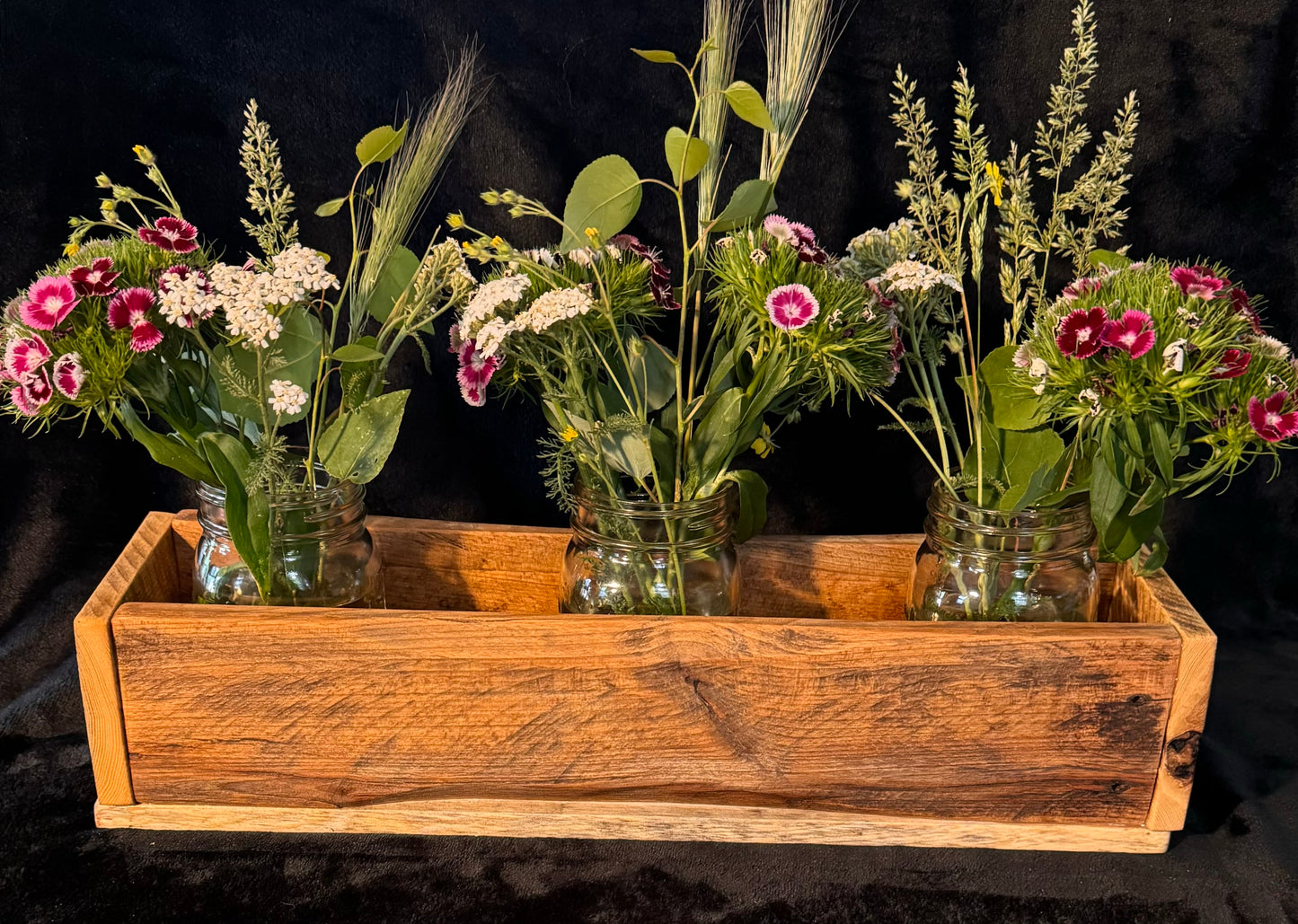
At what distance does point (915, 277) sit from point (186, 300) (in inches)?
17.0

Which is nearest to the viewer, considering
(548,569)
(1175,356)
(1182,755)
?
(1175,356)

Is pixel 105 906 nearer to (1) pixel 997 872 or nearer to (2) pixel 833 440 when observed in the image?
(1) pixel 997 872

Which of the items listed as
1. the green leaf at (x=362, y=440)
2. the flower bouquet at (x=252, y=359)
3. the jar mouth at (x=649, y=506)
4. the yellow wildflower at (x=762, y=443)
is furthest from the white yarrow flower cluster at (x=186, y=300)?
the yellow wildflower at (x=762, y=443)

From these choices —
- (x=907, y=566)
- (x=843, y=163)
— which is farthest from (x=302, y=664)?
(x=843, y=163)

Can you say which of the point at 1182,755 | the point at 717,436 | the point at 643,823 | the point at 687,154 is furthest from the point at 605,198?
the point at 1182,755

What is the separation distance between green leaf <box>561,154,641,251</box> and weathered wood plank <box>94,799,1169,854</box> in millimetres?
378

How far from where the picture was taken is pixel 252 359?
0.74 meters

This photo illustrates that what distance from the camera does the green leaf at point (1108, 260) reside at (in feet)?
2.56

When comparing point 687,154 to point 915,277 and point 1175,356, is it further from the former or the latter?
point 1175,356

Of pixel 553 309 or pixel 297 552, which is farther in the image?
pixel 297 552

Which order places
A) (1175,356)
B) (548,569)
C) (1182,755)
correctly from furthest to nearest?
(548,569) → (1182,755) → (1175,356)

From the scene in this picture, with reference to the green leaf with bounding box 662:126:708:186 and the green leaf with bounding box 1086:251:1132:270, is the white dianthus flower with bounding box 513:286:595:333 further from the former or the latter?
the green leaf with bounding box 1086:251:1132:270

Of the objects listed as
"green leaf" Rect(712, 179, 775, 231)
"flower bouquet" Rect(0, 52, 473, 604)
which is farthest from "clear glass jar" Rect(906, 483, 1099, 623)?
"flower bouquet" Rect(0, 52, 473, 604)

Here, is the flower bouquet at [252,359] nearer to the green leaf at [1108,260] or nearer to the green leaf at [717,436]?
the green leaf at [717,436]
